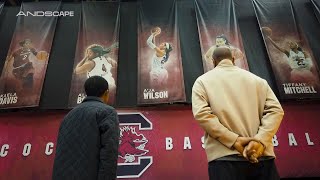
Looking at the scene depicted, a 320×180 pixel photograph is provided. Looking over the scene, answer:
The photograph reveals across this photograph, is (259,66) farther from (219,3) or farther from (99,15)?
(99,15)

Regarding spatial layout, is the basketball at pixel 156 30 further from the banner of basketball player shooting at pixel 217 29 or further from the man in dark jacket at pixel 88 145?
the man in dark jacket at pixel 88 145

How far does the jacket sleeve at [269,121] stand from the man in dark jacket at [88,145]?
90 cm

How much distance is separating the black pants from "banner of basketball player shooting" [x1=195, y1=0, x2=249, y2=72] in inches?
100

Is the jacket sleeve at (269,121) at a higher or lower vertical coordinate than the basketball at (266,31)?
lower

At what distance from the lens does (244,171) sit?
173 centimetres

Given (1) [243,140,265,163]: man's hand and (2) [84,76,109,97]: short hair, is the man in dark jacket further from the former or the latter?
(1) [243,140,265,163]: man's hand

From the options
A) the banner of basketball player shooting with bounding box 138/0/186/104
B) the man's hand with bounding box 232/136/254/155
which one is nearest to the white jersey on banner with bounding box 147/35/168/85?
the banner of basketball player shooting with bounding box 138/0/186/104

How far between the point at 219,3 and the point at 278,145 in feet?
7.65

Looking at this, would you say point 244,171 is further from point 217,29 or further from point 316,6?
point 316,6

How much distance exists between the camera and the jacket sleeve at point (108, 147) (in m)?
1.94

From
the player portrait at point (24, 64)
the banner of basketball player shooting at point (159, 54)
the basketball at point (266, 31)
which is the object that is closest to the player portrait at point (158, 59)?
the banner of basketball player shooting at point (159, 54)

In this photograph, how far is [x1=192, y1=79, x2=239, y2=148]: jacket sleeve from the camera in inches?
69.5

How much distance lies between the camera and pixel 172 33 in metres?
4.58

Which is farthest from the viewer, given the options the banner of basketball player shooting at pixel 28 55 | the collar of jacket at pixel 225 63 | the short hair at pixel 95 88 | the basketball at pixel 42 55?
the basketball at pixel 42 55
